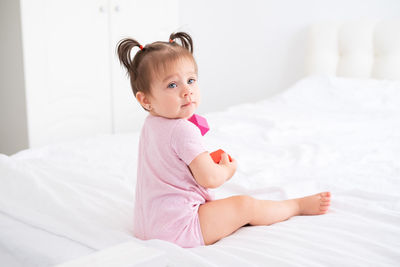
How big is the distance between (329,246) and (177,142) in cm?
37

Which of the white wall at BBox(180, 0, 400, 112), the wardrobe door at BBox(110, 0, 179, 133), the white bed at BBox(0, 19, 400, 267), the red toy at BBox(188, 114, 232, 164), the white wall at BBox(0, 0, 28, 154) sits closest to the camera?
the white bed at BBox(0, 19, 400, 267)

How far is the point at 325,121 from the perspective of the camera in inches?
78.3

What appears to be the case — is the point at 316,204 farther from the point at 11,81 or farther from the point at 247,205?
the point at 11,81

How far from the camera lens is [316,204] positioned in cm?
103

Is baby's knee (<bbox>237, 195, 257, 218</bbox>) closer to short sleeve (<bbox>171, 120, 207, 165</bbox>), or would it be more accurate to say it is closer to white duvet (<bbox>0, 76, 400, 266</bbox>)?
white duvet (<bbox>0, 76, 400, 266</bbox>)

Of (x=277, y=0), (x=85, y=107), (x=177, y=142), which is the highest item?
(x=277, y=0)

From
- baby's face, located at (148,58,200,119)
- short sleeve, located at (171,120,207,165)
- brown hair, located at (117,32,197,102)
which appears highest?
brown hair, located at (117,32,197,102)

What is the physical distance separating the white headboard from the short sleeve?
6.30ft

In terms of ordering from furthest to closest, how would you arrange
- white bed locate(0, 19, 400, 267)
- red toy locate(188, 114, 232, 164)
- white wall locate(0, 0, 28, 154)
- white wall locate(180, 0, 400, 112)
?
white wall locate(180, 0, 400, 112) < white wall locate(0, 0, 28, 154) < red toy locate(188, 114, 232, 164) < white bed locate(0, 19, 400, 267)

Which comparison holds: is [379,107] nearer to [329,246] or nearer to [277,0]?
[277,0]

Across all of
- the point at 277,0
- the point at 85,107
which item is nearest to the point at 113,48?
the point at 85,107

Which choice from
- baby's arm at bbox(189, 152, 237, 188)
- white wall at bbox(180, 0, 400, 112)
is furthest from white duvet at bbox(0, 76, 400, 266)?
white wall at bbox(180, 0, 400, 112)

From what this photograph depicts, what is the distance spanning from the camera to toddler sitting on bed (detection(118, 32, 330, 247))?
2.90ft

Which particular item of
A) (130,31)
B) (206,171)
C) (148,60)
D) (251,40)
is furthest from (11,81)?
(206,171)
